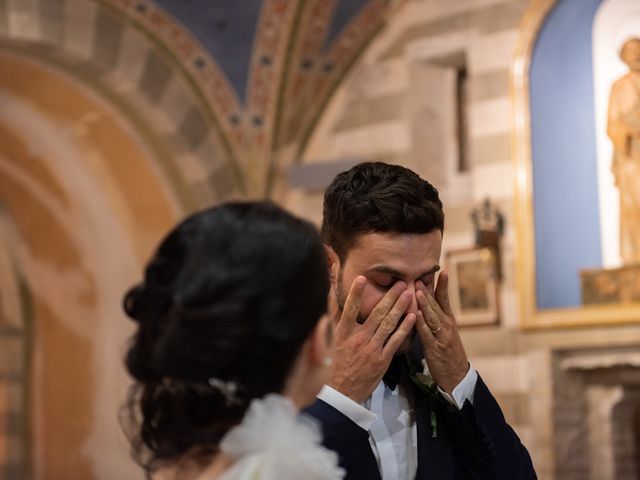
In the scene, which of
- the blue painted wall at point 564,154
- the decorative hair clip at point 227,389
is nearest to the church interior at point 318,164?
the blue painted wall at point 564,154

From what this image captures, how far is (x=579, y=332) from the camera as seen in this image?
8266 mm

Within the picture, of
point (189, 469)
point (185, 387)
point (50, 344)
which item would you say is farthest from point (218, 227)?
point (50, 344)

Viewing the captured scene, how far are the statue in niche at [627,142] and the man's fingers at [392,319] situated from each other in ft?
18.4

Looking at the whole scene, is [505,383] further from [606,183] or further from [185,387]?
[185,387]

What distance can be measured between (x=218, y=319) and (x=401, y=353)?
1.22m

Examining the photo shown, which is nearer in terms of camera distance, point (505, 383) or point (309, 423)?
point (309, 423)

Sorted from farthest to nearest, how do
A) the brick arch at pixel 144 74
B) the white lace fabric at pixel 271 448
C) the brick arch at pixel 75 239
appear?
the brick arch at pixel 75 239, the brick arch at pixel 144 74, the white lace fabric at pixel 271 448

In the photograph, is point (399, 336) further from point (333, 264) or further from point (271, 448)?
point (271, 448)

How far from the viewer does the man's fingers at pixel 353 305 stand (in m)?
2.86

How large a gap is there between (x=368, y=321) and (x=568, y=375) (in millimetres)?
5917

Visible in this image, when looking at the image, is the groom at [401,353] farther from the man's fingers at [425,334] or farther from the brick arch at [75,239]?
the brick arch at [75,239]

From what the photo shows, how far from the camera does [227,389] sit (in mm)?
1914

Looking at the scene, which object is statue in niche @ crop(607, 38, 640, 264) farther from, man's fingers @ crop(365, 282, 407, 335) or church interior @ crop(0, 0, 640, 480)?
man's fingers @ crop(365, 282, 407, 335)

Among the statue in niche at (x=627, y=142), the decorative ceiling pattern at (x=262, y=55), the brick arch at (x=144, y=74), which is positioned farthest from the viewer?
the decorative ceiling pattern at (x=262, y=55)
